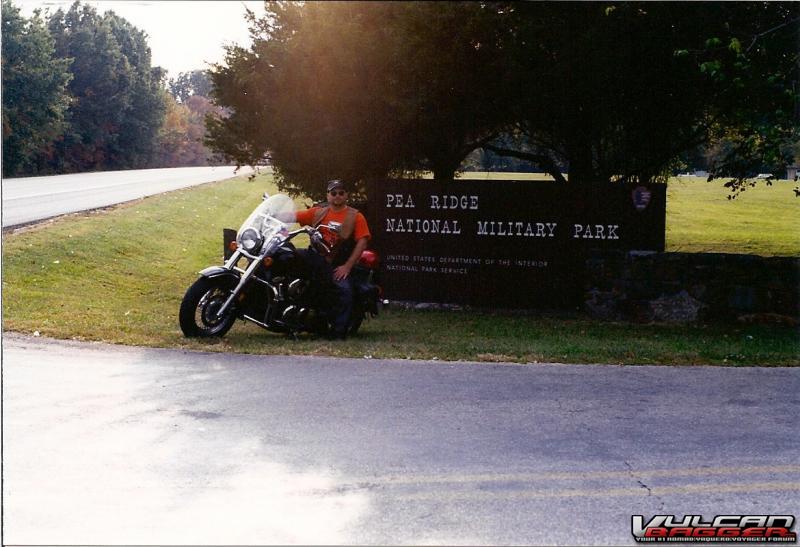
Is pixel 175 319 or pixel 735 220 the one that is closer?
pixel 175 319

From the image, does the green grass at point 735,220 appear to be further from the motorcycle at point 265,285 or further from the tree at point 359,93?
the motorcycle at point 265,285

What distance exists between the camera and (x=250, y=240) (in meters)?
8.99

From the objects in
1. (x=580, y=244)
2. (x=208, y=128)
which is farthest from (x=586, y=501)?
(x=208, y=128)

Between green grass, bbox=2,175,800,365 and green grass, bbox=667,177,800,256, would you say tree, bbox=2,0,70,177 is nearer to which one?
green grass, bbox=2,175,800,365

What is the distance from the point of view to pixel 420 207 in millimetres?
12836

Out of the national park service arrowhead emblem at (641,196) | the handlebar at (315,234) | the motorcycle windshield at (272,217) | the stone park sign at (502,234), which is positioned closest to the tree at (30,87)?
the motorcycle windshield at (272,217)

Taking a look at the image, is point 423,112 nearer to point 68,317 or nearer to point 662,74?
point 662,74

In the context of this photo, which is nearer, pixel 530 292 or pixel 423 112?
pixel 423 112

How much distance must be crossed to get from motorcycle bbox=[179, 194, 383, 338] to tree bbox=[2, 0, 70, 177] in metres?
3.11

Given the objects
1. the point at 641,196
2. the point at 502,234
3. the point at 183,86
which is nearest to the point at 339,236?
the point at 502,234

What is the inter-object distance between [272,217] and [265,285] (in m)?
0.66

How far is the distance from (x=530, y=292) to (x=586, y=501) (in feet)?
27.3

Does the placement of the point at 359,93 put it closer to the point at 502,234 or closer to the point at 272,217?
the point at 272,217

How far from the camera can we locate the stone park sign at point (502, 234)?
12.2 meters
